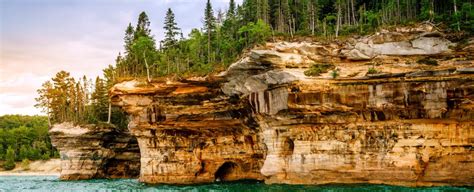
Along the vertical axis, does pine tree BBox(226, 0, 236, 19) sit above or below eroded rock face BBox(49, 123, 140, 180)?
above

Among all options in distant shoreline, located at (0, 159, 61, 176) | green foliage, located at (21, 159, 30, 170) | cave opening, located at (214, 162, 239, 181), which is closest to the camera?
cave opening, located at (214, 162, 239, 181)

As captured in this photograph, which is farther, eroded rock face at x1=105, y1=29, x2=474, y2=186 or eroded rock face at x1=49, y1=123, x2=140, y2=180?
eroded rock face at x1=49, y1=123, x2=140, y2=180

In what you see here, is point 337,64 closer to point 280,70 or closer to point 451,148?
point 280,70

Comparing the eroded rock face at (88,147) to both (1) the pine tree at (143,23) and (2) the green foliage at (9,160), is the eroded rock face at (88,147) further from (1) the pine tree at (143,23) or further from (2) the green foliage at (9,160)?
(2) the green foliage at (9,160)

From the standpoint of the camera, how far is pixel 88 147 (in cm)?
5075

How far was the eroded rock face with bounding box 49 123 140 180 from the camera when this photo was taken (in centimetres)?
5016

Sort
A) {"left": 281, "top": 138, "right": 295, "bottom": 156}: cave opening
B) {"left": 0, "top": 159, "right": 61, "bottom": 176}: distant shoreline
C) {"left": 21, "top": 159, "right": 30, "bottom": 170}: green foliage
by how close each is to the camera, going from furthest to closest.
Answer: {"left": 21, "top": 159, "right": 30, "bottom": 170}: green foliage < {"left": 0, "top": 159, "right": 61, "bottom": 176}: distant shoreline < {"left": 281, "top": 138, "right": 295, "bottom": 156}: cave opening

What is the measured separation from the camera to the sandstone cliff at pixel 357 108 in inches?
1156

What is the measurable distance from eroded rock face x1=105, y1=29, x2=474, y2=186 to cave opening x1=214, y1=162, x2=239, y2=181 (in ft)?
15.9

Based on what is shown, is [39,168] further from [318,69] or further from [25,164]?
[318,69]

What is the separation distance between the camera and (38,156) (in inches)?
3216

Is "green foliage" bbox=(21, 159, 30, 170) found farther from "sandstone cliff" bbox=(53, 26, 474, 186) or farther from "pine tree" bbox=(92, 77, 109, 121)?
"sandstone cliff" bbox=(53, 26, 474, 186)

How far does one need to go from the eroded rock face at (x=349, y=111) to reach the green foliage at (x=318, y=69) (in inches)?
15.2

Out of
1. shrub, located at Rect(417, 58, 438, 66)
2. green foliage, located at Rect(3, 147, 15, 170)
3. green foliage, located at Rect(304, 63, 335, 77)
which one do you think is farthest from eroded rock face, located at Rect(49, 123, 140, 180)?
green foliage, located at Rect(3, 147, 15, 170)
